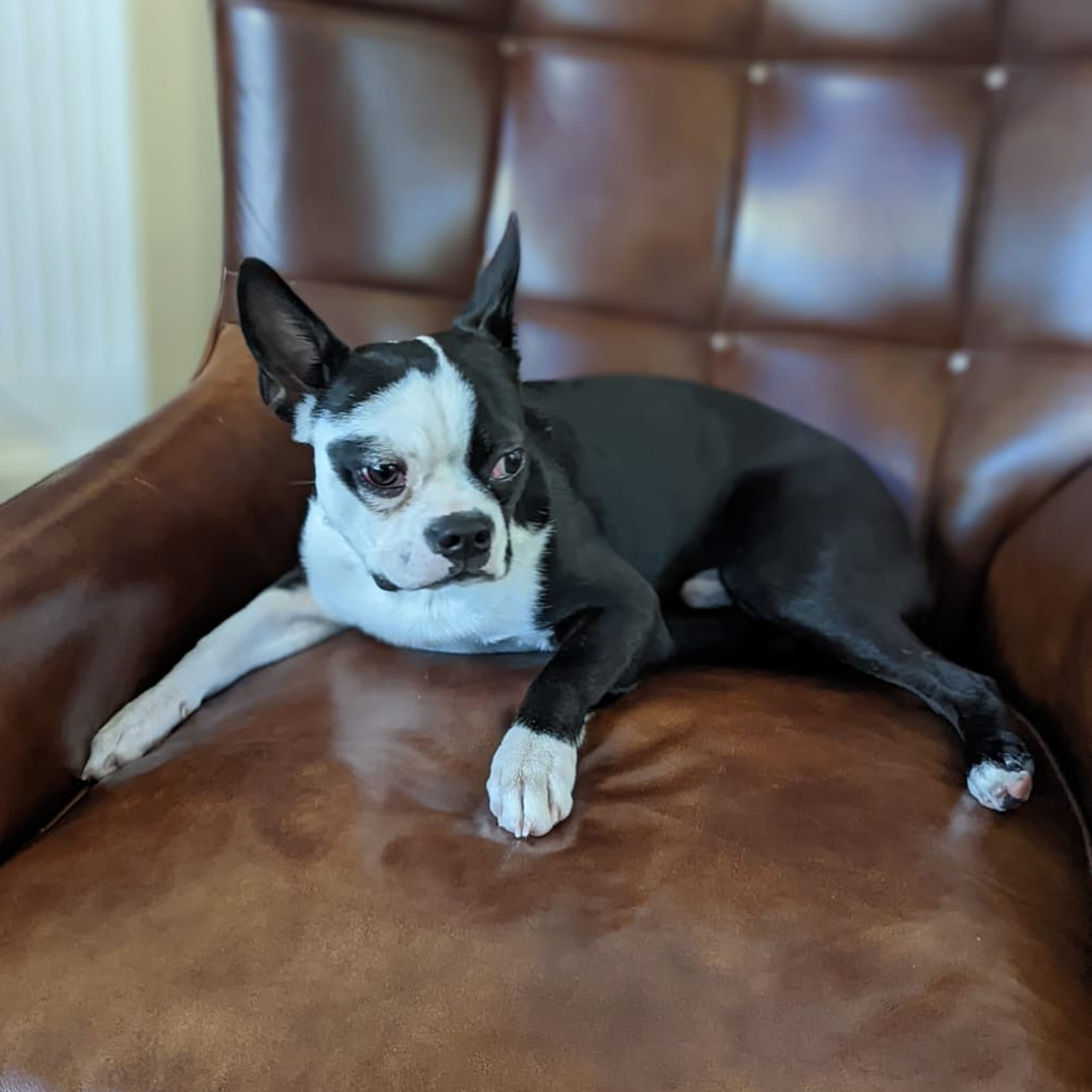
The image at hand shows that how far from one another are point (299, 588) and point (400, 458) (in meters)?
0.30

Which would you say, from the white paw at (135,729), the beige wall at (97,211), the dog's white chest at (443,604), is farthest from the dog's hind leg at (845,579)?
the beige wall at (97,211)

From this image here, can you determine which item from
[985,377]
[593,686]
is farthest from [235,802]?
[985,377]

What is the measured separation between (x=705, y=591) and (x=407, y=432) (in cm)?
55

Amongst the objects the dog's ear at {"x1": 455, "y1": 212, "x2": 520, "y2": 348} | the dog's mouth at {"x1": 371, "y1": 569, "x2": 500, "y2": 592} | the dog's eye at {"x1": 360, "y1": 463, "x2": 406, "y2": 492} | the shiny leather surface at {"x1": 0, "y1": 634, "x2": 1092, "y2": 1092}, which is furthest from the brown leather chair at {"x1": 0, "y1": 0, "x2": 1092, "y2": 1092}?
the dog's ear at {"x1": 455, "y1": 212, "x2": 520, "y2": 348}

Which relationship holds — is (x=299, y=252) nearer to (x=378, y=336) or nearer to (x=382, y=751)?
(x=378, y=336)

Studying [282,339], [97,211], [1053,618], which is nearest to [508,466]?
[282,339]

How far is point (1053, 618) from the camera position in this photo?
1.37 meters

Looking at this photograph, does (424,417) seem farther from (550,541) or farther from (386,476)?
(550,541)

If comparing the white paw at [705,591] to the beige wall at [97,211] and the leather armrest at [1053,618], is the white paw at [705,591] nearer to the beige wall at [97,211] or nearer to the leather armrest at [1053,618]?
the leather armrest at [1053,618]

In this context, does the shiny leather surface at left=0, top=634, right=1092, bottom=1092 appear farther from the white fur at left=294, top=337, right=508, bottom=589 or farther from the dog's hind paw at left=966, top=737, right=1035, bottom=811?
the white fur at left=294, top=337, right=508, bottom=589

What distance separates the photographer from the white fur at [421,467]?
50.3 inches

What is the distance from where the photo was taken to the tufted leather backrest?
1.64 m

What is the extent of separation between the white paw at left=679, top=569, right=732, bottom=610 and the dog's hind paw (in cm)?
47

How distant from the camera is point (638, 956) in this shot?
3.19 feet
